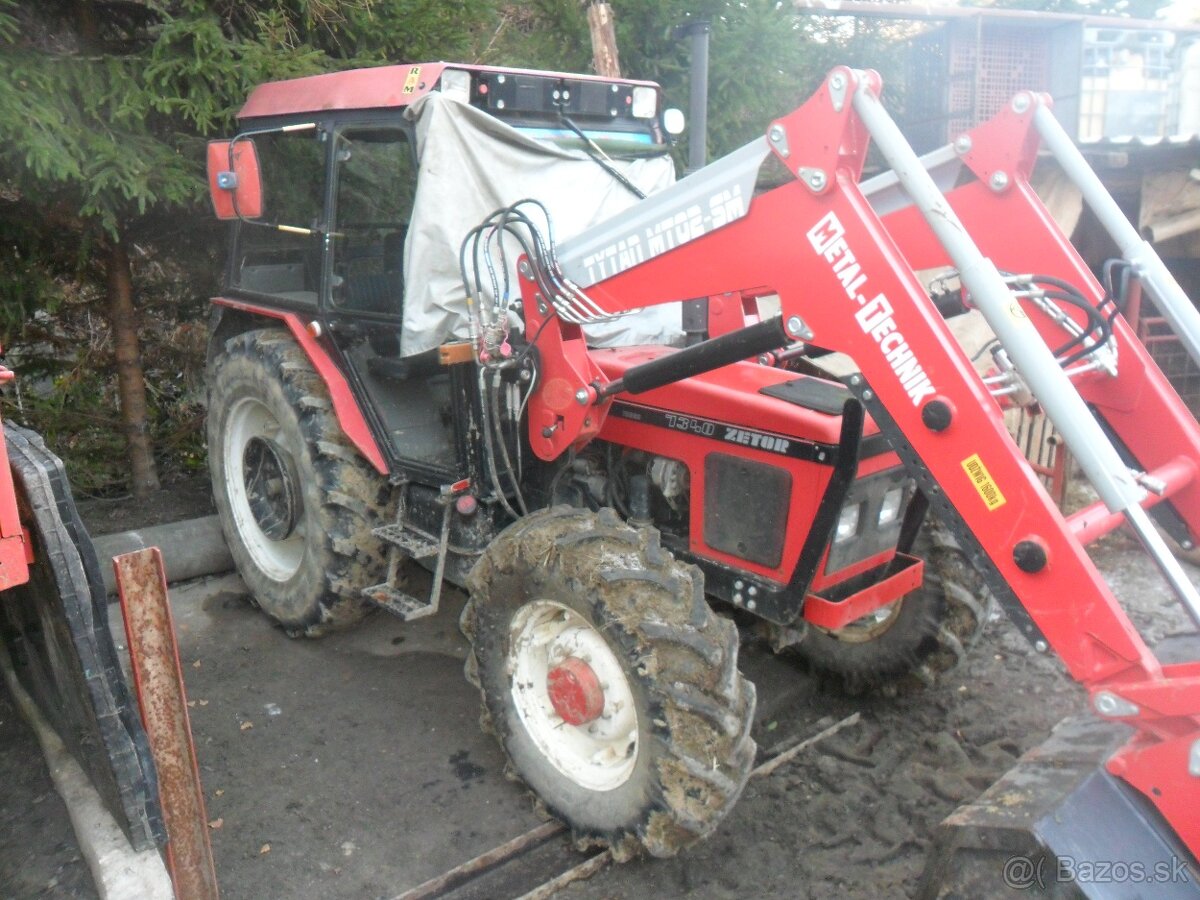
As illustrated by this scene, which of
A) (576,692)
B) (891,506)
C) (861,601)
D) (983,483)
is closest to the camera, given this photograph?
(983,483)

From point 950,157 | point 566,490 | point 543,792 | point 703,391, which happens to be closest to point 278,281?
point 566,490

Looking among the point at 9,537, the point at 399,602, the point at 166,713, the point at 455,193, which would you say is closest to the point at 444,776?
the point at 399,602

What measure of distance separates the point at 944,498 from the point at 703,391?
100cm

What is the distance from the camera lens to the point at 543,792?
3059mm

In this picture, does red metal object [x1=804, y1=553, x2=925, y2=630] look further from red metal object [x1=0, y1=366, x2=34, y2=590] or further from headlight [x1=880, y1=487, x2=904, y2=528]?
red metal object [x1=0, y1=366, x2=34, y2=590]

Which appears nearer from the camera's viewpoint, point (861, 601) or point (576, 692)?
point (576, 692)

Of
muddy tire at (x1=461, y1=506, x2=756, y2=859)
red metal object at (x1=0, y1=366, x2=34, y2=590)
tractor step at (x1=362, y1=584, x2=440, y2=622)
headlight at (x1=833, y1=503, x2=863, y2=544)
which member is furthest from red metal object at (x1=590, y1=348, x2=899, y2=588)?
red metal object at (x1=0, y1=366, x2=34, y2=590)

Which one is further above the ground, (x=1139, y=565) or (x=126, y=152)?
(x=126, y=152)

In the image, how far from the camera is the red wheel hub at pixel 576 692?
9.57ft

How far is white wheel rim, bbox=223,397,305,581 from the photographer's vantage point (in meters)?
4.43

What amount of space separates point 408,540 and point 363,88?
5.45 ft

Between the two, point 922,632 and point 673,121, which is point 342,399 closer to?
point 673,121

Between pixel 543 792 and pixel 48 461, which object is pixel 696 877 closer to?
pixel 543 792

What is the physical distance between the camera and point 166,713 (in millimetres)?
2309
